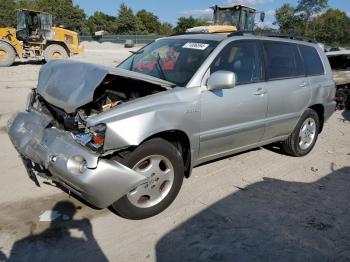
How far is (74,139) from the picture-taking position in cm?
360

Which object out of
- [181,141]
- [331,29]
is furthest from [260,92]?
[331,29]

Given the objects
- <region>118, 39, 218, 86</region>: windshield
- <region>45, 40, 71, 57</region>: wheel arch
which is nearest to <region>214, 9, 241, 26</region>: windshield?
<region>45, 40, 71, 57</region>: wheel arch

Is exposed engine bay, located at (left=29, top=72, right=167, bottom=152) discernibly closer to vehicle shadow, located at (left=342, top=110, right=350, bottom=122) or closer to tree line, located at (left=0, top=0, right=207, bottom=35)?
vehicle shadow, located at (left=342, top=110, right=350, bottom=122)

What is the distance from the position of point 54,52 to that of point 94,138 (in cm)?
1762

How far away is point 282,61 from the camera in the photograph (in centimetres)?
550

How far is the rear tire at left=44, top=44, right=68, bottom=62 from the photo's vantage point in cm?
1948

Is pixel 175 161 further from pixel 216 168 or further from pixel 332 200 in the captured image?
pixel 332 200

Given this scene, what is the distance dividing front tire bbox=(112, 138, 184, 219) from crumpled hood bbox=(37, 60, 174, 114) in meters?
0.67

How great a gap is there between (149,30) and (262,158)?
82785 millimetres

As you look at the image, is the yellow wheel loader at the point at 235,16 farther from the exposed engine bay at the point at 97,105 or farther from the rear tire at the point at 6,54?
the exposed engine bay at the point at 97,105

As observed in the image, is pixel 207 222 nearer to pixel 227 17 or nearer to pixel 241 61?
pixel 241 61

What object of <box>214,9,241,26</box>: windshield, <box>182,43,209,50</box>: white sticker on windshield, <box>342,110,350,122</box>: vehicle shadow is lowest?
<box>342,110,350,122</box>: vehicle shadow

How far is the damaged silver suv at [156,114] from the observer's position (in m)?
3.50

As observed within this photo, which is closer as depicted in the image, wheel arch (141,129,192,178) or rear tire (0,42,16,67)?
wheel arch (141,129,192,178)
